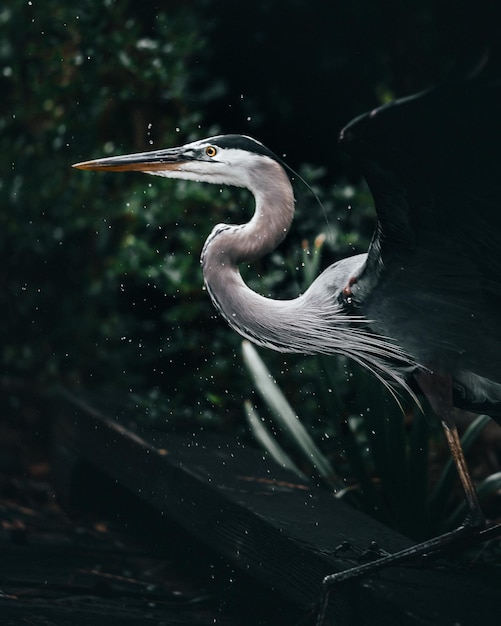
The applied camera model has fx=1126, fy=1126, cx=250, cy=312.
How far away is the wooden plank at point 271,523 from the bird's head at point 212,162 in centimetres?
92

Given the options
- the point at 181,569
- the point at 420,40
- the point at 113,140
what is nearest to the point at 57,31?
the point at 113,140

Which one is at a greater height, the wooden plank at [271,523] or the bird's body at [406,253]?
the bird's body at [406,253]

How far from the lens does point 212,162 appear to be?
294 cm

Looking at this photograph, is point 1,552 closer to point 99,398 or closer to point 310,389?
point 99,398

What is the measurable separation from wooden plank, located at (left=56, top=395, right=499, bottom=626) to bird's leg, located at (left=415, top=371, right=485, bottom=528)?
15cm

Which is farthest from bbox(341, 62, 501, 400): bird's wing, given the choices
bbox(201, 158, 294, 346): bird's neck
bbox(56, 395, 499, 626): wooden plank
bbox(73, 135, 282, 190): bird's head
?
bbox(56, 395, 499, 626): wooden plank

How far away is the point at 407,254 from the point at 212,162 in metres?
0.63

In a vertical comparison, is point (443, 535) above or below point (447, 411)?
below

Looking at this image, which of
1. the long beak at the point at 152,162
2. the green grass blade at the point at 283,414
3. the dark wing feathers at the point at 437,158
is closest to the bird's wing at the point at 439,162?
the dark wing feathers at the point at 437,158

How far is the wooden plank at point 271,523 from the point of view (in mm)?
2555

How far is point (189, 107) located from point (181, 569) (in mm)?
1917

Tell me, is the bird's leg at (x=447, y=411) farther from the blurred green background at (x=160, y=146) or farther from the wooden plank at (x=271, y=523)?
the blurred green background at (x=160, y=146)

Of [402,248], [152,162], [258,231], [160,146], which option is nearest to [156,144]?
[160,146]

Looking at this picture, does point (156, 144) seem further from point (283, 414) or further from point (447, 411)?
point (447, 411)
